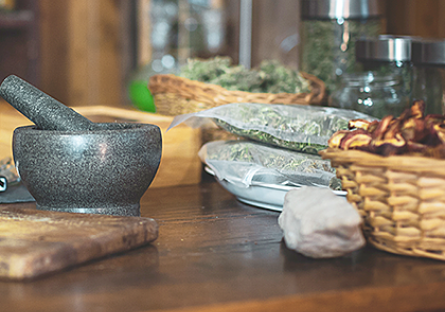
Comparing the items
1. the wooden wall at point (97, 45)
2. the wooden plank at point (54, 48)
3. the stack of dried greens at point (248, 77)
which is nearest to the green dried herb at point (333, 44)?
the stack of dried greens at point (248, 77)

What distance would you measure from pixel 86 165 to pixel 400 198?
0.36 metres

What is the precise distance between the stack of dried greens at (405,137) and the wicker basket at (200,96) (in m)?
0.44

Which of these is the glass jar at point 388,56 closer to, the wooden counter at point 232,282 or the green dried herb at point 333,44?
the green dried herb at point 333,44

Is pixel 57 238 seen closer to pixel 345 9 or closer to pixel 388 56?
pixel 388 56

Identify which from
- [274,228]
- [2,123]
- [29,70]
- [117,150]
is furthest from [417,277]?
[29,70]

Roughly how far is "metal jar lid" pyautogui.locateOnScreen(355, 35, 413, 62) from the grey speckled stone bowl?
0.54 m

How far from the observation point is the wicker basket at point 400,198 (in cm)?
50

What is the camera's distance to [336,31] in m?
1.32

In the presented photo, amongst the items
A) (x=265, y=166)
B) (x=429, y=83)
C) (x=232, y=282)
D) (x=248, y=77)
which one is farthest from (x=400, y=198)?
(x=248, y=77)

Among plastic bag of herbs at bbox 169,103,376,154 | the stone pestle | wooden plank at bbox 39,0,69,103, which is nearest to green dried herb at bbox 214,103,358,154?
plastic bag of herbs at bbox 169,103,376,154

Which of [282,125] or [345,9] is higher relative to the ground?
[345,9]

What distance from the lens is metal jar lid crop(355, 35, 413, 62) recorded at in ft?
3.18

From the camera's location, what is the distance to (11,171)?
0.86 m

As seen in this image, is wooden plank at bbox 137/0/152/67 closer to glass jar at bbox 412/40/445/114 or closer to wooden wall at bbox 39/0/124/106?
wooden wall at bbox 39/0/124/106
